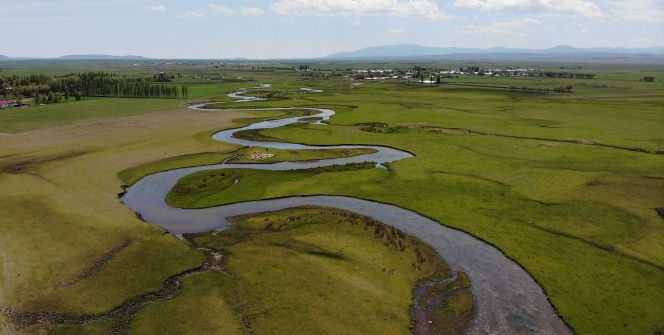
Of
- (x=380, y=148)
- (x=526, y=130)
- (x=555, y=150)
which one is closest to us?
(x=555, y=150)

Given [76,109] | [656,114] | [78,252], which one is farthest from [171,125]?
[656,114]

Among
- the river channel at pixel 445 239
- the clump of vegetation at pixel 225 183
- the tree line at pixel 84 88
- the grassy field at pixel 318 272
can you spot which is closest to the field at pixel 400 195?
the clump of vegetation at pixel 225 183

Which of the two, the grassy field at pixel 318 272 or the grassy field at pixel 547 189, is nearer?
the grassy field at pixel 318 272

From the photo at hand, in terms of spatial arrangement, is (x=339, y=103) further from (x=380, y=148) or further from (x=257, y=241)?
(x=257, y=241)

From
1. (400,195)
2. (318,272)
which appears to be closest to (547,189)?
(400,195)

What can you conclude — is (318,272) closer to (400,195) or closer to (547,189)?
(400,195)

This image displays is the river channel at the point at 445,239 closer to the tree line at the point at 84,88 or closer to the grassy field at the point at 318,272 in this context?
the grassy field at the point at 318,272

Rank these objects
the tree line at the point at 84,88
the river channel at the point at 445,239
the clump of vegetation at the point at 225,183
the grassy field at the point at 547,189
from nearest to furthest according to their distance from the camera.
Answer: the river channel at the point at 445,239, the grassy field at the point at 547,189, the clump of vegetation at the point at 225,183, the tree line at the point at 84,88

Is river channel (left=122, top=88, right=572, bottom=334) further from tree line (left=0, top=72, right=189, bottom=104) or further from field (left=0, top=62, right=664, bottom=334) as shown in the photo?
tree line (left=0, top=72, right=189, bottom=104)
